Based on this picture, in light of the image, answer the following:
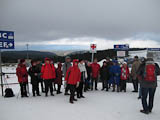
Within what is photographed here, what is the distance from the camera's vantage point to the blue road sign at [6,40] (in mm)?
5861

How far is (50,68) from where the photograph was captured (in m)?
5.95

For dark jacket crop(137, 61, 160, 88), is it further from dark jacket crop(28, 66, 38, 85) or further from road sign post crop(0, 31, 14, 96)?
road sign post crop(0, 31, 14, 96)

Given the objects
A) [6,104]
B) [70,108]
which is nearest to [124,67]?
[70,108]

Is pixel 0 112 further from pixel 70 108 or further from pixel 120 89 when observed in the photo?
pixel 120 89

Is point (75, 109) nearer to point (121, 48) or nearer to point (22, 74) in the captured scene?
point (22, 74)

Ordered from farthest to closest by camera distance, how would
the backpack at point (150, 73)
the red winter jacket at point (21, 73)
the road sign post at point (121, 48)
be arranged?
1. the road sign post at point (121, 48)
2. the red winter jacket at point (21, 73)
3. the backpack at point (150, 73)

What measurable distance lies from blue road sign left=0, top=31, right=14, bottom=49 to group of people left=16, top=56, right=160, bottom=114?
97 centimetres

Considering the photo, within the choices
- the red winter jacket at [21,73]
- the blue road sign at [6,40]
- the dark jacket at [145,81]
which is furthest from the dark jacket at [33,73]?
the dark jacket at [145,81]

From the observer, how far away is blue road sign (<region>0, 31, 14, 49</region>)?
5.86 metres

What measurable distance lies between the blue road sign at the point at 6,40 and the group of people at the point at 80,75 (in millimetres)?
971

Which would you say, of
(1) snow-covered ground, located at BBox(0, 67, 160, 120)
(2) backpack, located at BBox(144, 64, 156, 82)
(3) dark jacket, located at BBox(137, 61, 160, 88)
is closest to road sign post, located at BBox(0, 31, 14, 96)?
(1) snow-covered ground, located at BBox(0, 67, 160, 120)

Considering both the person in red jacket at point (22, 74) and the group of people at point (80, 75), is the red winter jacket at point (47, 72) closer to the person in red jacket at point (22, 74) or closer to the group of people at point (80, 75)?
the group of people at point (80, 75)

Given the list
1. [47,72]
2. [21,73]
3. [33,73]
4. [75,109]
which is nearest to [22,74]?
[21,73]

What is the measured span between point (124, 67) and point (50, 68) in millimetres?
3768
